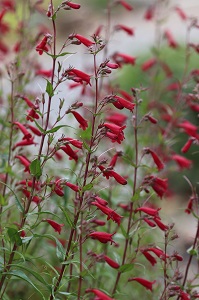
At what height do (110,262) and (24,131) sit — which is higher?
(24,131)

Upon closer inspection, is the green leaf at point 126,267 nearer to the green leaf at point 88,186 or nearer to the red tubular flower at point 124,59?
the green leaf at point 88,186

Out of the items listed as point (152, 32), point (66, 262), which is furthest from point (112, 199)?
point (152, 32)

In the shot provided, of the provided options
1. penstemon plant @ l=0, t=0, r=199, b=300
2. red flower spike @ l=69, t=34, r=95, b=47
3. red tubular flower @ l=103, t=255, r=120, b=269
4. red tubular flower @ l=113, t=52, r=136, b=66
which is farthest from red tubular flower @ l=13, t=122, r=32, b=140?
red tubular flower @ l=113, t=52, r=136, b=66

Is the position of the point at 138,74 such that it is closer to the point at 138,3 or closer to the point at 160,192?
the point at 160,192

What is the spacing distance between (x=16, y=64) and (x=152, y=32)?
1261 centimetres

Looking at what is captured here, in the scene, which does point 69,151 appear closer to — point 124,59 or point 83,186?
point 83,186

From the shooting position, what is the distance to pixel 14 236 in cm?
333

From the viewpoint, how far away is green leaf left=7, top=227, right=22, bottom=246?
3300 mm

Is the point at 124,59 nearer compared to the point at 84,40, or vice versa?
the point at 84,40

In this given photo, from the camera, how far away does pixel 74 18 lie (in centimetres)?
1953

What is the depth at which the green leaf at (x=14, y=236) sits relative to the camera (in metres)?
3.30

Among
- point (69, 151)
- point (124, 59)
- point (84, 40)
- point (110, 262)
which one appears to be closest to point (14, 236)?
point (69, 151)

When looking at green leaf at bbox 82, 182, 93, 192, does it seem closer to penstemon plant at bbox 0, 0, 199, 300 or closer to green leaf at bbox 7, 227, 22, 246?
penstemon plant at bbox 0, 0, 199, 300

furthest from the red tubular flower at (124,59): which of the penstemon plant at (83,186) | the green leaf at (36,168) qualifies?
the green leaf at (36,168)
